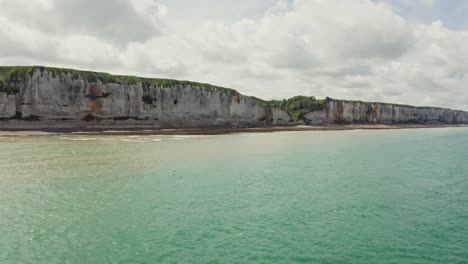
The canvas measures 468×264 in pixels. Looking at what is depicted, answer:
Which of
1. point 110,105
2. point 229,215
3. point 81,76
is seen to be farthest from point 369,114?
point 229,215

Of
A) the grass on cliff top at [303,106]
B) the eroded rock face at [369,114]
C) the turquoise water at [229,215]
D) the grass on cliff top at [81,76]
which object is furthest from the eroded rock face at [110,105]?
the eroded rock face at [369,114]

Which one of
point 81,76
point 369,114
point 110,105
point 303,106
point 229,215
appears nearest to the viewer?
point 229,215

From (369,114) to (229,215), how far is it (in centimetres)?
15332

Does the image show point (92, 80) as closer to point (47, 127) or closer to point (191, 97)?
point (47, 127)

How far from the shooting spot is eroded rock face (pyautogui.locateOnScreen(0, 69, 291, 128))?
65312 mm

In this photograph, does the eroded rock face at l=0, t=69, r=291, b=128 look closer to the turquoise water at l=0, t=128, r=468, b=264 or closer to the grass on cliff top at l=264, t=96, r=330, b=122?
the grass on cliff top at l=264, t=96, r=330, b=122

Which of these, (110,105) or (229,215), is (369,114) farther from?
(229,215)

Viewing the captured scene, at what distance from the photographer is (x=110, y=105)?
74.8 metres

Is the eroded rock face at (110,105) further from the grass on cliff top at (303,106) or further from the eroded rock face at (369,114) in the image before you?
the eroded rock face at (369,114)

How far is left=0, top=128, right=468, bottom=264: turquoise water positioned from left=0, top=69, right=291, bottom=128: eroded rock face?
4779cm

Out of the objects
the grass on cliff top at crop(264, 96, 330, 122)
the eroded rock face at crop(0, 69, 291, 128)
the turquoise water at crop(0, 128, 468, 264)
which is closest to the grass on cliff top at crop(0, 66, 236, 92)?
the eroded rock face at crop(0, 69, 291, 128)

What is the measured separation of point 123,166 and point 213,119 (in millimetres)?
69149

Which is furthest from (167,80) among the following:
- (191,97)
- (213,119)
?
(213,119)

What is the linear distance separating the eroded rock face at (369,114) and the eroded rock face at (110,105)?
49.9 m
